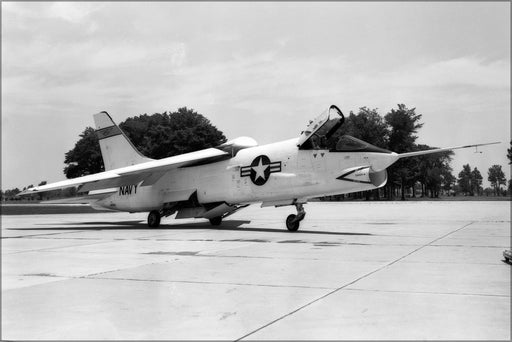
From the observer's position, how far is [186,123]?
60375mm

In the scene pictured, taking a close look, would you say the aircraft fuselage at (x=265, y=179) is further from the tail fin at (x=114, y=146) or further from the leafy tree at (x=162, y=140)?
the leafy tree at (x=162, y=140)

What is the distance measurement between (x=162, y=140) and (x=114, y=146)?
1980 centimetres

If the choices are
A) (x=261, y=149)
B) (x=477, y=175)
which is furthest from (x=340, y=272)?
(x=477, y=175)

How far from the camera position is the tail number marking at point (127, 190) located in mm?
23267

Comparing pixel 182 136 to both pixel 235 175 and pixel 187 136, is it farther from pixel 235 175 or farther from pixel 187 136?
pixel 235 175

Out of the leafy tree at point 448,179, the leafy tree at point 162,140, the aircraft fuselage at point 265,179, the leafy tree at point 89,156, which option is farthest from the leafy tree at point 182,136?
the leafy tree at point 448,179

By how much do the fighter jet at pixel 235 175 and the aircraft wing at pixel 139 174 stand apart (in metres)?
0.04

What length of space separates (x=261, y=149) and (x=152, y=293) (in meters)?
13.2

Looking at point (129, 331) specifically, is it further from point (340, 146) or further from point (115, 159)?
point (115, 159)

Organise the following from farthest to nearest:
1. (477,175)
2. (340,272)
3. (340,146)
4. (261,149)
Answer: (477,175), (261,149), (340,146), (340,272)

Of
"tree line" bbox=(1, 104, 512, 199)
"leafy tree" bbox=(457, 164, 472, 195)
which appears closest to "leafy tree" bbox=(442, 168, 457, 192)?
"leafy tree" bbox=(457, 164, 472, 195)

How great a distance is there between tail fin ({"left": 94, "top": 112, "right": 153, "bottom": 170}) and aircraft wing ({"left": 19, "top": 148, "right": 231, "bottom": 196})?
4.86ft

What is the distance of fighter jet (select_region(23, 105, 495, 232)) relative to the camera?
17.0 metres

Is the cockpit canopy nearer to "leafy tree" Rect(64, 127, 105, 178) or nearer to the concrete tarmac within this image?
the concrete tarmac
